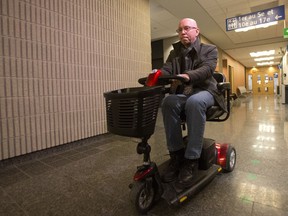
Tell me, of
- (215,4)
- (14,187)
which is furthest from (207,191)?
(215,4)

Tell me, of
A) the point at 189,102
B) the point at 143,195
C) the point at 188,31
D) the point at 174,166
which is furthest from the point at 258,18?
the point at 143,195

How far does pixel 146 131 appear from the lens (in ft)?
3.07

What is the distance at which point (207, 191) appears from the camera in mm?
1296

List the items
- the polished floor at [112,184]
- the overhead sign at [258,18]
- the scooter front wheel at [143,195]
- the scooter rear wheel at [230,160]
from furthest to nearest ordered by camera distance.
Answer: the overhead sign at [258,18], the scooter rear wheel at [230,160], the polished floor at [112,184], the scooter front wheel at [143,195]

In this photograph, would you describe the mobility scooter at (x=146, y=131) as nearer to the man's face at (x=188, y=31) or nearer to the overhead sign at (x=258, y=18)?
the man's face at (x=188, y=31)

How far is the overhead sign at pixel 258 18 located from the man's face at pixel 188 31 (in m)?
4.17

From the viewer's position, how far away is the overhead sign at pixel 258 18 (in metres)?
4.28

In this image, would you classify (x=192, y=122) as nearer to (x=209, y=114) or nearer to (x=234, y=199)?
(x=209, y=114)

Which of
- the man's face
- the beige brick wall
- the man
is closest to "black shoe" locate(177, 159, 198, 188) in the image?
the man

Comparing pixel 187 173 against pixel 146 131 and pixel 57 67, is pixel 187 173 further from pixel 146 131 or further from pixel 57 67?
pixel 57 67

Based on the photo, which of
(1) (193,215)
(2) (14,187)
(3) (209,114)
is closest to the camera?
(1) (193,215)

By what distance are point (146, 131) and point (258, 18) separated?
16.5 ft

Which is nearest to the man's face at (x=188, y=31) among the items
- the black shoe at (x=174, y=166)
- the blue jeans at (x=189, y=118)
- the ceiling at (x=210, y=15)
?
the blue jeans at (x=189, y=118)

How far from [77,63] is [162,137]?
165 centimetres
